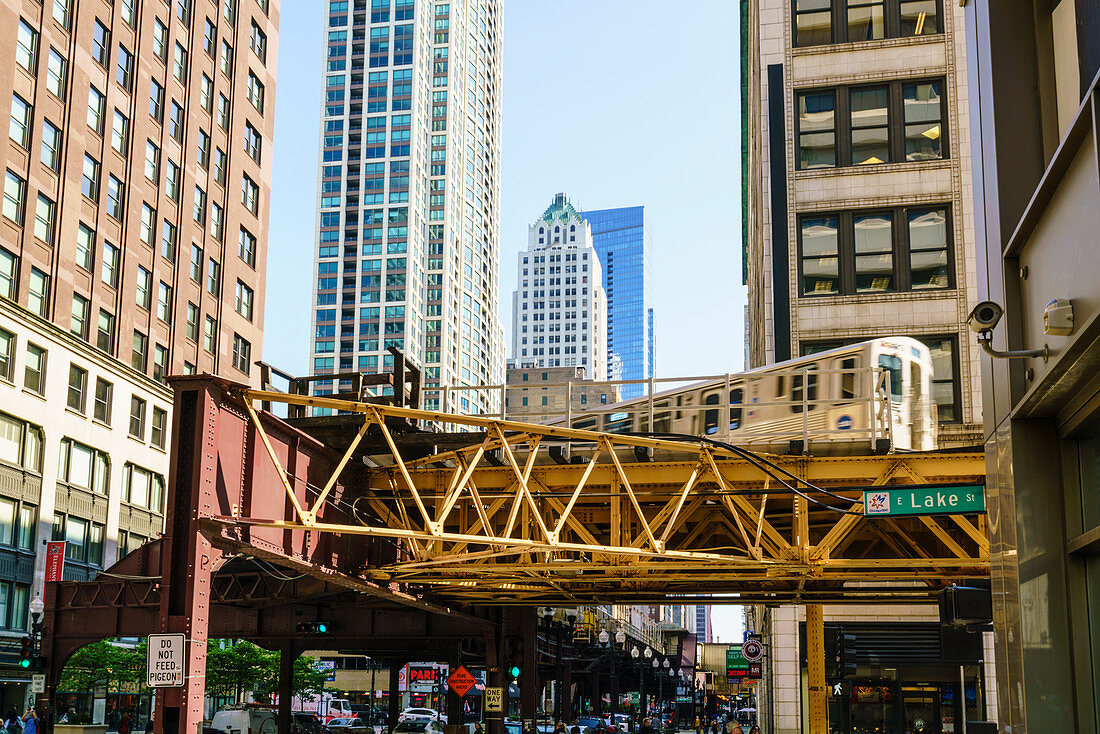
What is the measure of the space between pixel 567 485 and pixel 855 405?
21.8ft

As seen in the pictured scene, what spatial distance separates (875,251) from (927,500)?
2337cm

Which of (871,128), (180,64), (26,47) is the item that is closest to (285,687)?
(871,128)

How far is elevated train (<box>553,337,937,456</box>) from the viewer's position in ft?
80.8

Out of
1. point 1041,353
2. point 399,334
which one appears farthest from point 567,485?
point 399,334

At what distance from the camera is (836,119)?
124 ft

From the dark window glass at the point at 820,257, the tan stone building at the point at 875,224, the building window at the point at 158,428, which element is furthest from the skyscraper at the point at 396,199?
the dark window glass at the point at 820,257

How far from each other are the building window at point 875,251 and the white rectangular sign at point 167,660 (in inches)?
1015

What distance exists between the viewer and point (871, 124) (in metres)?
37.5

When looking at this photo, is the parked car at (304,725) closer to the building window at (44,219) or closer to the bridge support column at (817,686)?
the building window at (44,219)

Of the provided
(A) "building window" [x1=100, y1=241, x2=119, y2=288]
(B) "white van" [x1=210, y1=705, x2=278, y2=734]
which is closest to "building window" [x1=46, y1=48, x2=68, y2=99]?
(A) "building window" [x1=100, y1=241, x2=119, y2=288]

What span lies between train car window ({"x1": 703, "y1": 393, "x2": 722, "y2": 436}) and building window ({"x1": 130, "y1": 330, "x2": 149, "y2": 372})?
1500 inches

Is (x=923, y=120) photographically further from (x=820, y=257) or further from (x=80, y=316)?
(x=80, y=316)

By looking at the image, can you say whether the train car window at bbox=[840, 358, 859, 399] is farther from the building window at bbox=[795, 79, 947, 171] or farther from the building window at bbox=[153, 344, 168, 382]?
the building window at bbox=[153, 344, 168, 382]

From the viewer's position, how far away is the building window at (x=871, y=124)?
122 ft
